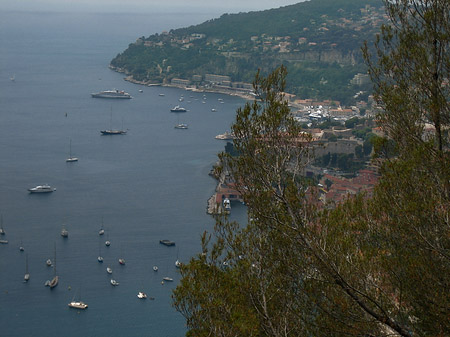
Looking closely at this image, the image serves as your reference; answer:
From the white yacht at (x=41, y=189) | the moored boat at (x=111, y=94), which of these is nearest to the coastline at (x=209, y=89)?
the moored boat at (x=111, y=94)

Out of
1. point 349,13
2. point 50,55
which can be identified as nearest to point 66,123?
point 50,55

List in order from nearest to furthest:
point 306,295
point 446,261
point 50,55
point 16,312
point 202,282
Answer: point 446,261, point 306,295, point 202,282, point 16,312, point 50,55

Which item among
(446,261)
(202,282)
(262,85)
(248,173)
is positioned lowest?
(202,282)

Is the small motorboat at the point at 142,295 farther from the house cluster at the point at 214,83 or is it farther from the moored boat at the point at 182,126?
the house cluster at the point at 214,83

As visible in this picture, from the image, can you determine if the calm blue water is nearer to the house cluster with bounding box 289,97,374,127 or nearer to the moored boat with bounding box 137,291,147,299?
the moored boat with bounding box 137,291,147,299

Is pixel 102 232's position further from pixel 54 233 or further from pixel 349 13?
pixel 349 13

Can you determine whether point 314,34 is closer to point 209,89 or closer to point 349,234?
point 209,89
